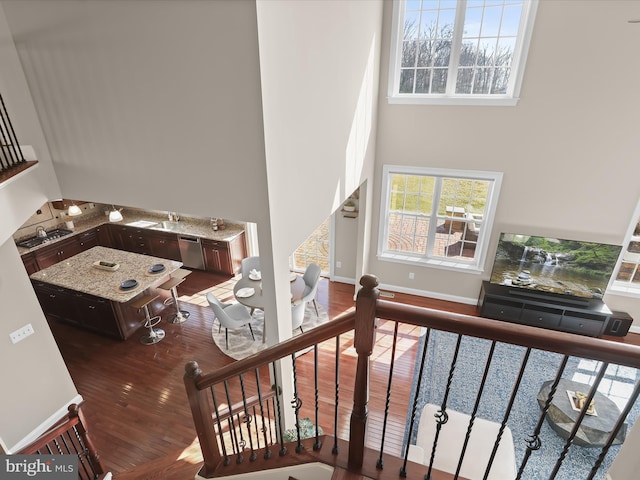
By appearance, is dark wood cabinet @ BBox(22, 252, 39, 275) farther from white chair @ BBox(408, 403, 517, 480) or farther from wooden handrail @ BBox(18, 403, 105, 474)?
white chair @ BBox(408, 403, 517, 480)

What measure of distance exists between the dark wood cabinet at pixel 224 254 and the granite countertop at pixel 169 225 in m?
0.13

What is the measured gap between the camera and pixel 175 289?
6.17 metres

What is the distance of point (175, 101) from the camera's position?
282 centimetres

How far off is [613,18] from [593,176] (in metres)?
2.01

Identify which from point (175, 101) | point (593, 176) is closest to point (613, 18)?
point (593, 176)

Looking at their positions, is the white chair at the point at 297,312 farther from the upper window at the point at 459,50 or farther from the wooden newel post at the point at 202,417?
the upper window at the point at 459,50

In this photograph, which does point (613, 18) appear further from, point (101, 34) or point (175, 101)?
point (101, 34)

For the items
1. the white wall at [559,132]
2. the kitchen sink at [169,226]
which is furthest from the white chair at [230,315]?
the white wall at [559,132]

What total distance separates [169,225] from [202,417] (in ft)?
20.3

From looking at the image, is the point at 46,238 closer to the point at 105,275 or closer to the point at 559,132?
the point at 105,275

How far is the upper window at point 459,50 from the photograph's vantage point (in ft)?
16.3

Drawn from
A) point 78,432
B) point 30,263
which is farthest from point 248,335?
point 30,263

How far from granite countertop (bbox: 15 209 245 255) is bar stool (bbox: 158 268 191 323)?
1.22m

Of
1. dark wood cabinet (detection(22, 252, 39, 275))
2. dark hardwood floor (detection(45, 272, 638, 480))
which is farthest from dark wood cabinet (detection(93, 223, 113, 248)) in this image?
dark hardwood floor (detection(45, 272, 638, 480))
